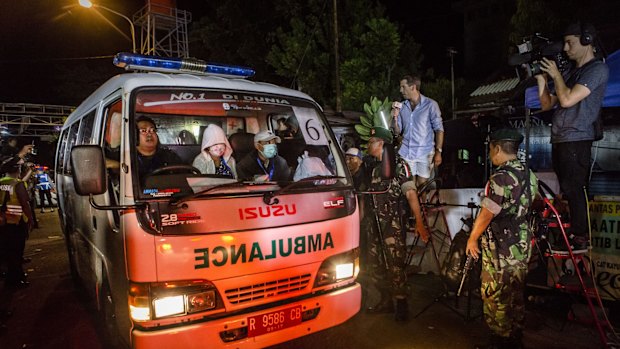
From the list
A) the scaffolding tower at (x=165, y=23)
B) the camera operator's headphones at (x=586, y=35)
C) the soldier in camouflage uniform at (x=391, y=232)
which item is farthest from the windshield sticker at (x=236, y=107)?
the scaffolding tower at (x=165, y=23)

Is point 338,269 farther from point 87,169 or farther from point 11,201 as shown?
point 11,201

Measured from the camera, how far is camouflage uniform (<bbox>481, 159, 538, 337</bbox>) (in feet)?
10.5

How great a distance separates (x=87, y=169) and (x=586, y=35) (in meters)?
4.28

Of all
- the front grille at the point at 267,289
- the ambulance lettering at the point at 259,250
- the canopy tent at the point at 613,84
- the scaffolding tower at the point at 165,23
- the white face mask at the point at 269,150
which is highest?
the scaffolding tower at the point at 165,23

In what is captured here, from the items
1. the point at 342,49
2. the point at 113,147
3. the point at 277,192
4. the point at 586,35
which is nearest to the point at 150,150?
the point at 113,147

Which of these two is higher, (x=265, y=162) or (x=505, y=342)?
(x=265, y=162)

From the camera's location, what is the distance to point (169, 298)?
263 centimetres

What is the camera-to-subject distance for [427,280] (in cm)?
562

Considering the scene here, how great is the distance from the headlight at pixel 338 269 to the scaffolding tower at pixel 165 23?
74.0 feet

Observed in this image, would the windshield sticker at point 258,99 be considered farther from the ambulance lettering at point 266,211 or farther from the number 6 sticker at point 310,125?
the ambulance lettering at point 266,211

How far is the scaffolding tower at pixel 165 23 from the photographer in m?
23.0

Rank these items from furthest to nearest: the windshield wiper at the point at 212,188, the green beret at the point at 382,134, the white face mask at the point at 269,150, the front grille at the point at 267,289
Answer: the green beret at the point at 382,134 → the white face mask at the point at 269,150 → the front grille at the point at 267,289 → the windshield wiper at the point at 212,188

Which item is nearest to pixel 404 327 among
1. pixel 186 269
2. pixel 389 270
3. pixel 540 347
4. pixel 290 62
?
pixel 389 270

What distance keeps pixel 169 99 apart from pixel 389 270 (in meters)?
2.89
